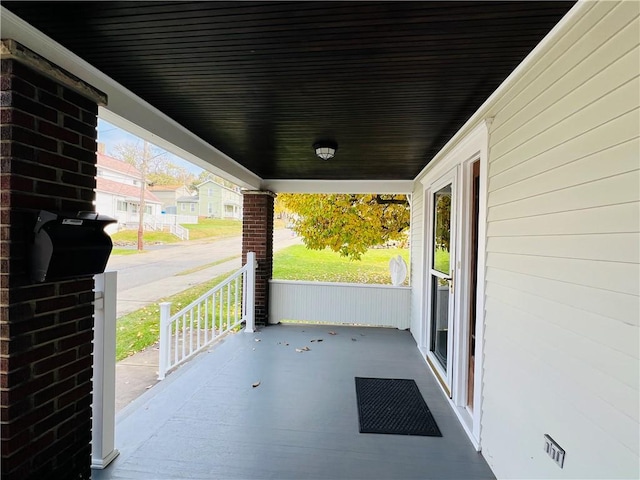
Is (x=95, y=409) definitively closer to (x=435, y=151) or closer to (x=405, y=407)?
(x=405, y=407)

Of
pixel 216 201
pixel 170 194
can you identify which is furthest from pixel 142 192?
pixel 216 201

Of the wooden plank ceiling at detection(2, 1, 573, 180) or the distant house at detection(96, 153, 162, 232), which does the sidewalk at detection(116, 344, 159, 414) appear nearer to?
the wooden plank ceiling at detection(2, 1, 573, 180)

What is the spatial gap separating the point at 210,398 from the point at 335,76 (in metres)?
2.98

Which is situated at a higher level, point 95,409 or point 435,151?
point 435,151

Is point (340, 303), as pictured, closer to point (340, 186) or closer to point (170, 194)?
point (340, 186)

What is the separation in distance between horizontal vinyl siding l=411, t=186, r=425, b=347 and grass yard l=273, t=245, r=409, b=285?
2.16 meters

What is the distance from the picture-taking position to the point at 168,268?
8641 mm

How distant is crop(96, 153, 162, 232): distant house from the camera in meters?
8.24

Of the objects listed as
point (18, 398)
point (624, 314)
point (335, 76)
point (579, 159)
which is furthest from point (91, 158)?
point (624, 314)

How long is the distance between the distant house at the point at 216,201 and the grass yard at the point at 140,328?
638 centimetres

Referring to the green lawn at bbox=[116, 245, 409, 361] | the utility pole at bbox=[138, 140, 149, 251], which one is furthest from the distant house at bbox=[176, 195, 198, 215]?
the green lawn at bbox=[116, 245, 409, 361]

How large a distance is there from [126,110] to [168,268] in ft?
23.6

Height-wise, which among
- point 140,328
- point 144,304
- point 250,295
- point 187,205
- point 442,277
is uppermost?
point 187,205

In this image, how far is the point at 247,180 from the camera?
4898mm
